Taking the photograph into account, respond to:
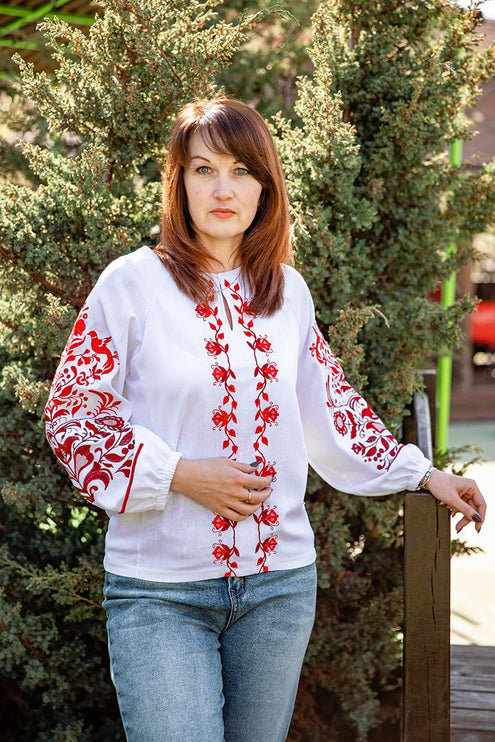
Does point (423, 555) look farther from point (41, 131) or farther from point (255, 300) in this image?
point (41, 131)

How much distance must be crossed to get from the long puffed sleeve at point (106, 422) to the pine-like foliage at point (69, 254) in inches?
31.4

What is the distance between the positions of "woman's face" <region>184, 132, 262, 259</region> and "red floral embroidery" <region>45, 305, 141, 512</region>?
0.32 m

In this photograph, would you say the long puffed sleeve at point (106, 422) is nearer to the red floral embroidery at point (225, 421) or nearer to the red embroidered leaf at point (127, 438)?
the red embroidered leaf at point (127, 438)

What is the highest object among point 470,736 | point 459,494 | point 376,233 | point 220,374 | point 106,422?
point 376,233

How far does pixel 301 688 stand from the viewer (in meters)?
3.08

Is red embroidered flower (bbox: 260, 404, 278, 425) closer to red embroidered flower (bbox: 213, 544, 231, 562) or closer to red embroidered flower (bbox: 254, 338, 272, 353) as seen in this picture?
red embroidered flower (bbox: 254, 338, 272, 353)

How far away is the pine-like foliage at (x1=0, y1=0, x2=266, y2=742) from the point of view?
2.61 m

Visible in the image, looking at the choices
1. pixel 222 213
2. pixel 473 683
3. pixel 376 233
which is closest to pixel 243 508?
pixel 222 213

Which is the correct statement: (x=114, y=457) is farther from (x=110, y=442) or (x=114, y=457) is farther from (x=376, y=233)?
(x=376, y=233)

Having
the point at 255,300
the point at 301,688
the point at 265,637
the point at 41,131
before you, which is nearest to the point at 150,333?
the point at 255,300

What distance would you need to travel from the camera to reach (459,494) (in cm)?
216

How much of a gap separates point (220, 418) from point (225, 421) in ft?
0.04

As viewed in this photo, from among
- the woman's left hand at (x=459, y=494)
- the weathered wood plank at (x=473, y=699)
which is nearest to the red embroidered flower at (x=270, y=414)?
the woman's left hand at (x=459, y=494)

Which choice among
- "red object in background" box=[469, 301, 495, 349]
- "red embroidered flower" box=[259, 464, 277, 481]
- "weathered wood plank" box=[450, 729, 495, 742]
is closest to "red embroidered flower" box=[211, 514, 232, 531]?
"red embroidered flower" box=[259, 464, 277, 481]
